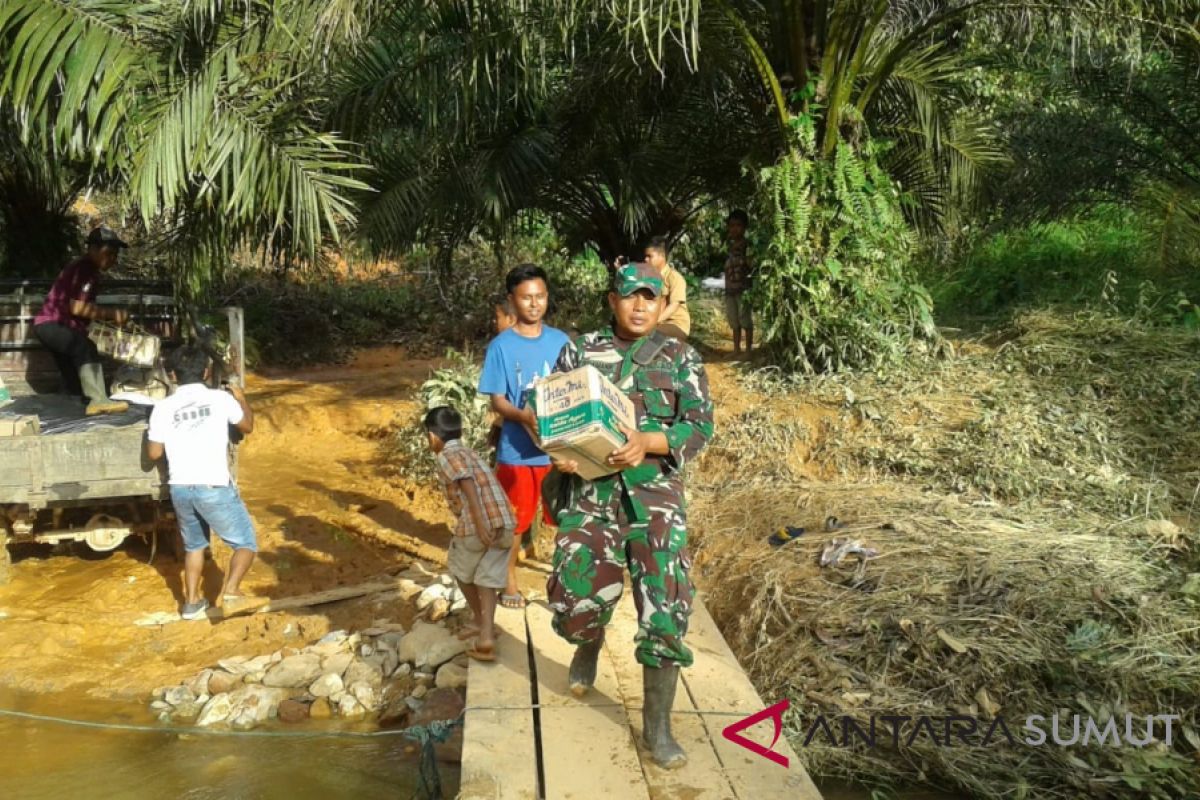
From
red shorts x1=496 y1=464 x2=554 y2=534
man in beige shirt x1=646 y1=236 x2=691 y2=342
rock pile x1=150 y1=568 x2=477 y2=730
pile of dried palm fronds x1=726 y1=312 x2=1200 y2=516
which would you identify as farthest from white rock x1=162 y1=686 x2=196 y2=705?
pile of dried palm fronds x1=726 y1=312 x2=1200 y2=516

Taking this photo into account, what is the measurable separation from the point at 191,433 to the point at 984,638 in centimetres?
401

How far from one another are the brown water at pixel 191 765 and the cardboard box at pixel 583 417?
76.2 inches

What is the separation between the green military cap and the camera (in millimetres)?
3298

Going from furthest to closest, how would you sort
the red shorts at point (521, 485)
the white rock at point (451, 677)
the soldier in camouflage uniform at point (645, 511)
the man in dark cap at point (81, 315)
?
1. the man in dark cap at point (81, 315)
2. the white rock at point (451, 677)
3. the red shorts at point (521, 485)
4. the soldier in camouflage uniform at point (645, 511)

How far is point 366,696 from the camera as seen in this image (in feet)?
16.6

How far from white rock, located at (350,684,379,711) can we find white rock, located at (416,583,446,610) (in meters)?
0.71

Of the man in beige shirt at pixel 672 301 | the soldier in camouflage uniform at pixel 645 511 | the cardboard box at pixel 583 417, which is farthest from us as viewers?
the man in beige shirt at pixel 672 301

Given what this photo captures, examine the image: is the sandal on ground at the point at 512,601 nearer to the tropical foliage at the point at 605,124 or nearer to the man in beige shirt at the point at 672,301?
the man in beige shirt at the point at 672,301

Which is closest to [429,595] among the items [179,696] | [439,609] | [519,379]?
[439,609]

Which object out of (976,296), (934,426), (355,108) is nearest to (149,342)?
(355,108)

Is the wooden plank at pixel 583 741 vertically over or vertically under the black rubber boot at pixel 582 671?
under

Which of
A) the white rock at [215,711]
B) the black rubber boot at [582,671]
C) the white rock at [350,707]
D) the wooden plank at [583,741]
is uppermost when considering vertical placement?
the black rubber boot at [582,671]

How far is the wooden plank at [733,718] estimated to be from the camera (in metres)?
3.23

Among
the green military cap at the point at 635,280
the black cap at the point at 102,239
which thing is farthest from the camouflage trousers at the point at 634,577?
the black cap at the point at 102,239
